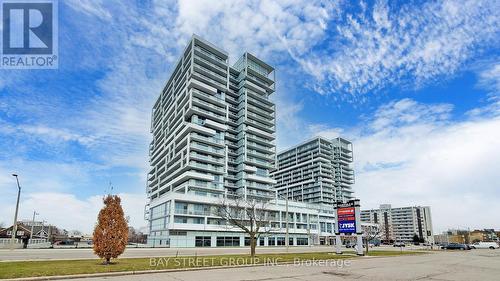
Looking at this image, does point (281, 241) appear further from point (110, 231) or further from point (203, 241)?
point (110, 231)

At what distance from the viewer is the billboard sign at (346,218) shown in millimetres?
39312

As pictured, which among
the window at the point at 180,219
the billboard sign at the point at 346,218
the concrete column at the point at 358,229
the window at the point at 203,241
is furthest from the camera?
the window at the point at 203,241

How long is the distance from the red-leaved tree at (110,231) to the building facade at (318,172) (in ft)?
450

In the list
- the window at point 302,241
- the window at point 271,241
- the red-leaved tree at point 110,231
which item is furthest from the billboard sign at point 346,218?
the window at point 302,241

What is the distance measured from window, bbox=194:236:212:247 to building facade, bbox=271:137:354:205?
85331mm

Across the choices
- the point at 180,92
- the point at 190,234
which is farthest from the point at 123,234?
the point at 180,92

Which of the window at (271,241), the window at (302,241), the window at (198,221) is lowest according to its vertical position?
the window at (302,241)

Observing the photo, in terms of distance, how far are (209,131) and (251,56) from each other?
36073 mm

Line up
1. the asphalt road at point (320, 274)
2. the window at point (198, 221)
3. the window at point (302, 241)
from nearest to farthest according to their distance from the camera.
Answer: the asphalt road at point (320, 274), the window at point (198, 221), the window at point (302, 241)

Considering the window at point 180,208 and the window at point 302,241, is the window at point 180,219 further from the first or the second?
the window at point 302,241

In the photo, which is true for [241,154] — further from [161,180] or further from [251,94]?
[161,180]

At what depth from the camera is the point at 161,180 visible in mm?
109625

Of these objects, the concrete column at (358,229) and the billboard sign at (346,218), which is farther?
the billboard sign at (346,218)

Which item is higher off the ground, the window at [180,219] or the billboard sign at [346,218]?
the billboard sign at [346,218]
